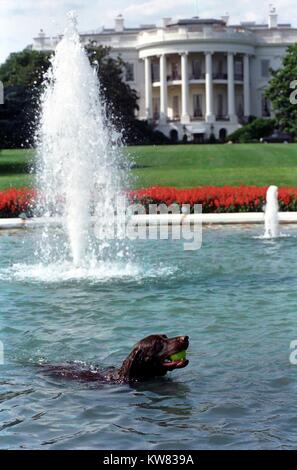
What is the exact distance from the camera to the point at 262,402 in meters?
7.69

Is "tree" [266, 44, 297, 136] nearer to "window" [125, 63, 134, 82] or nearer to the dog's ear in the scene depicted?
"window" [125, 63, 134, 82]

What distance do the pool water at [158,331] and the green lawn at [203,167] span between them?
13.0 m

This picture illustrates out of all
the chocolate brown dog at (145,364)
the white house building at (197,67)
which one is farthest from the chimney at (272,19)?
the chocolate brown dog at (145,364)

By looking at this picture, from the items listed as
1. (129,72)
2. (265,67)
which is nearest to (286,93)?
(265,67)

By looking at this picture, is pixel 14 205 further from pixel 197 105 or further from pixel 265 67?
pixel 265 67

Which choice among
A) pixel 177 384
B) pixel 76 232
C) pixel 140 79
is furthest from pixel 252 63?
pixel 177 384

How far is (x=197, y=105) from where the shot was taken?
9612 centimetres

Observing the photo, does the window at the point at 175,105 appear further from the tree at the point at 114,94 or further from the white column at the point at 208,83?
the tree at the point at 114,94

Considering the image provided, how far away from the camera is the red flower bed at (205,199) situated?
2223 centimetres

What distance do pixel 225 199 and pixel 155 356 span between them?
48.0 feet

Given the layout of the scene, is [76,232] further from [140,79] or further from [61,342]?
[140,79]

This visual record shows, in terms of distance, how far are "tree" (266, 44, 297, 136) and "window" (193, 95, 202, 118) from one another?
30.7 meters

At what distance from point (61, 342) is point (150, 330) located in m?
1.03

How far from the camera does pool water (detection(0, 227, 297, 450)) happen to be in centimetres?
710
